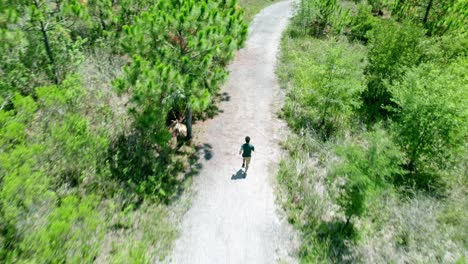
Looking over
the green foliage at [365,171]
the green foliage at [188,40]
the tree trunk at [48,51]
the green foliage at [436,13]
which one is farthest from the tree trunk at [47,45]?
the green foliage at [436,13]

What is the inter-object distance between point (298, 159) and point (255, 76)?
8928 mm

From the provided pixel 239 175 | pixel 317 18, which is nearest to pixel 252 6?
pixel 317 18

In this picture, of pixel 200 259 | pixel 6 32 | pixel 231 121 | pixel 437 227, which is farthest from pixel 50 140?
pixel 437 227

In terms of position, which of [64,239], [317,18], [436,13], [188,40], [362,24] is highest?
[436,13]

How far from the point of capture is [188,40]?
399 inches

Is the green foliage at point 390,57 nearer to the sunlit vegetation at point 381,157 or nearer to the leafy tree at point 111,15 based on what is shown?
the sunlit vegetation at point 381,157

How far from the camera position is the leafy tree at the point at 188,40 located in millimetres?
9781

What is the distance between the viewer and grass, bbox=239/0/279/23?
109ft

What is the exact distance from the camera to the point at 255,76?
64.4 ft

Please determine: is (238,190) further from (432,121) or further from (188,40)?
(432,121)

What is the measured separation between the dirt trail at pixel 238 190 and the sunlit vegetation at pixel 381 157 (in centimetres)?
73

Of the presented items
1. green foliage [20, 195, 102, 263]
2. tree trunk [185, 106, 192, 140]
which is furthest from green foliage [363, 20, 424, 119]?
green foliage [20, 195, 102, 263]

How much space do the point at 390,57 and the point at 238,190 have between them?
1294 cm

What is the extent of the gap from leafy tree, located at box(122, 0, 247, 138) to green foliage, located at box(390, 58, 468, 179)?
324 inches
